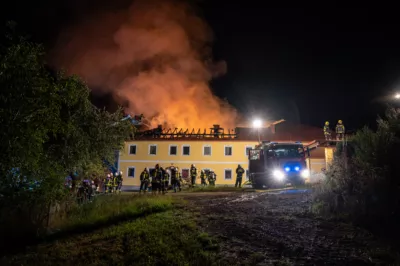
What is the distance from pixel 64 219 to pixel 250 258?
6340 millimetres

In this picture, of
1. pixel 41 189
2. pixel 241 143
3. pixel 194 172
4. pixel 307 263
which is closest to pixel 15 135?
pixel 41 189

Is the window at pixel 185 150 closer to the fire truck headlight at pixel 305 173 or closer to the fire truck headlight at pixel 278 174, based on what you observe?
the fire truck headlight at pixel 278 174

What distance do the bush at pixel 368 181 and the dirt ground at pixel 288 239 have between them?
1.96 ft

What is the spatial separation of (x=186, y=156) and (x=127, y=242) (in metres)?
33.9

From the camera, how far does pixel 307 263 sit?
5523 mm

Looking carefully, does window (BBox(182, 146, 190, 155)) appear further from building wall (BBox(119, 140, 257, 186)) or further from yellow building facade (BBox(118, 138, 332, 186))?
building wall (BBox(119, 140, 257, 186))

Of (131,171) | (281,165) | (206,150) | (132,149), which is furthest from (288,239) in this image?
(132,149)

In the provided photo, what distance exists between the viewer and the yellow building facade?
4044 cm

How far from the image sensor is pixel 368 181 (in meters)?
7.73

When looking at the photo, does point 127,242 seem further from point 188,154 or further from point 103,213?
point 188,154

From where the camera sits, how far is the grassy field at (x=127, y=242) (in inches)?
252

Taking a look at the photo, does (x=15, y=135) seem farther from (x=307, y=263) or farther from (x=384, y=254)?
(x=384, y=254)

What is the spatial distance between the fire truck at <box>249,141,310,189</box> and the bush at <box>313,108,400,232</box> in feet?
29.9

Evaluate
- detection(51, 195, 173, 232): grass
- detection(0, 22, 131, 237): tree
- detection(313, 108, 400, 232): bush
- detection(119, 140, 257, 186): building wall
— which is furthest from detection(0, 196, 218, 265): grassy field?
detection(119, 140, 257, 186): building wall
